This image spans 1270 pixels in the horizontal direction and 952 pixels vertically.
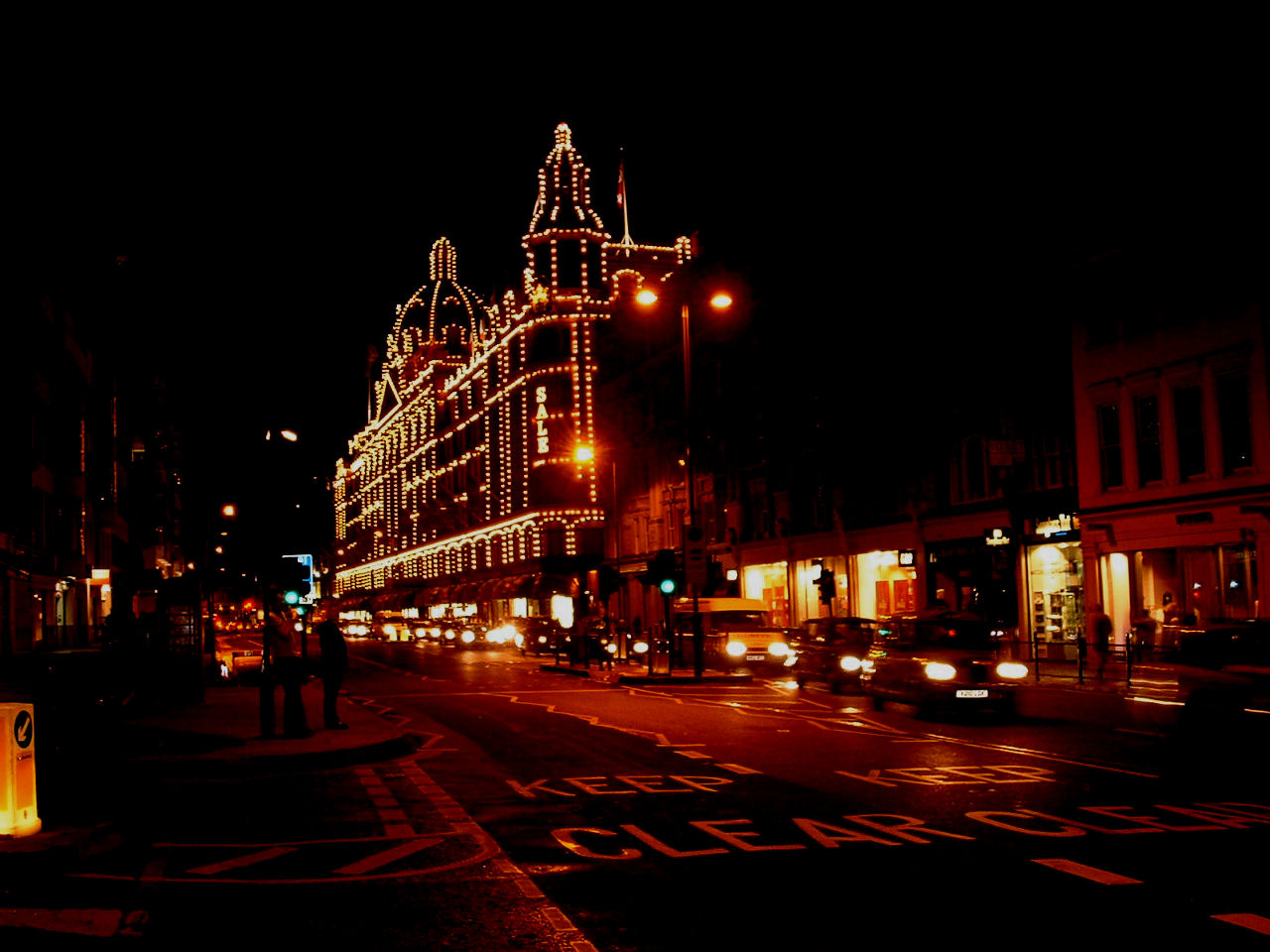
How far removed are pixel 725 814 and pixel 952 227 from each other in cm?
3549

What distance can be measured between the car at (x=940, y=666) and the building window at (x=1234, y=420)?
→ 12436 millimetres

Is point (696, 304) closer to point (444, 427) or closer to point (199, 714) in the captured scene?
point (199, 714)

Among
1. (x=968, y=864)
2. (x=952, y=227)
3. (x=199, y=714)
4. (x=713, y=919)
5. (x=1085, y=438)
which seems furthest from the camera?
(x=952, y=227)

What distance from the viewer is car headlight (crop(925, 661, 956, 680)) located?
74.5ft

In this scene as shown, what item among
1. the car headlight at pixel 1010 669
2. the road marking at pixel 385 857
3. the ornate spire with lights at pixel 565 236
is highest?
the ornate spire with lights at pixel 565 236

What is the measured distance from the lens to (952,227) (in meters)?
45.0

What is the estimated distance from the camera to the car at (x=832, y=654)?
29469 millimetres

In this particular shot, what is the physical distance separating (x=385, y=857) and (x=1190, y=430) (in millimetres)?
29905

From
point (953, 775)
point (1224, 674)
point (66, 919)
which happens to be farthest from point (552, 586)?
point (66, 919)

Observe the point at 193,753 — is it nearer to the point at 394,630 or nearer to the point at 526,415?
the point at 526,415

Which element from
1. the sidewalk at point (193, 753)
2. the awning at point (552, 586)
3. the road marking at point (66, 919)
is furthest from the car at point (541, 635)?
the road marking at point (66, 919)

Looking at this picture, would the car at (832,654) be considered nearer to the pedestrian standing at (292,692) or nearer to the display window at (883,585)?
the pedestrian standing at (292,692)

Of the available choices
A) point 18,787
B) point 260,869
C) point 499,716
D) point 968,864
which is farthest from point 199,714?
point 968,864

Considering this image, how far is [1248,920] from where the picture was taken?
8039 millimetres
